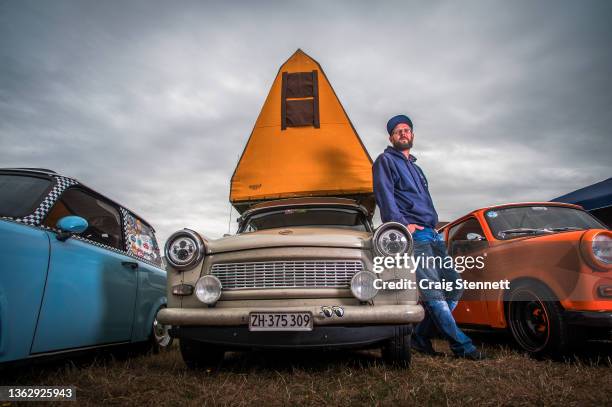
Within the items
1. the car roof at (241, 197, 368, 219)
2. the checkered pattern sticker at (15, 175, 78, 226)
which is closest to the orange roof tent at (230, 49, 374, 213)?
the car roof at (241, 197, 368, 219)

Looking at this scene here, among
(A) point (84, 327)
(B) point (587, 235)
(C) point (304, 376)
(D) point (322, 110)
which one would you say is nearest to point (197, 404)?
(C) point (304, 376)

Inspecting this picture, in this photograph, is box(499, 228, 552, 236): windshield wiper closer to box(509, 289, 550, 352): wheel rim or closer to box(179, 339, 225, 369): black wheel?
box(509, 289, 550, 352): wheel rim

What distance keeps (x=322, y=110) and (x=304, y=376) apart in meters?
3.25

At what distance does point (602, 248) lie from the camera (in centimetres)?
300

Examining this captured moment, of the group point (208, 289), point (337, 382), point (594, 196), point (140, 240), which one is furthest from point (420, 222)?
point (594, 196)

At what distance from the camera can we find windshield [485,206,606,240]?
3.92m

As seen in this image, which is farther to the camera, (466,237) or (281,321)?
(466,237)

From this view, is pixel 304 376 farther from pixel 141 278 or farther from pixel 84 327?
pixel 141 278

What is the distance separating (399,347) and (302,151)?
8.68 ft

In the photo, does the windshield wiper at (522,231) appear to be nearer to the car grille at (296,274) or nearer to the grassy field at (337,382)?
the grassy field at (337,382)

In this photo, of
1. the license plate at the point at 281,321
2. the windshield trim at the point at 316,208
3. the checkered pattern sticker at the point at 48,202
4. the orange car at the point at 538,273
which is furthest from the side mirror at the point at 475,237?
the checkered pattern sticker at the point at 48,202

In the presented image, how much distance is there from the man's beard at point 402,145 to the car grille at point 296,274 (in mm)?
1596

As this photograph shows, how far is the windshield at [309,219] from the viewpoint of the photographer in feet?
13.2

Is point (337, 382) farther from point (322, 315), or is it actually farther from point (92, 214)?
point (92, 214)
